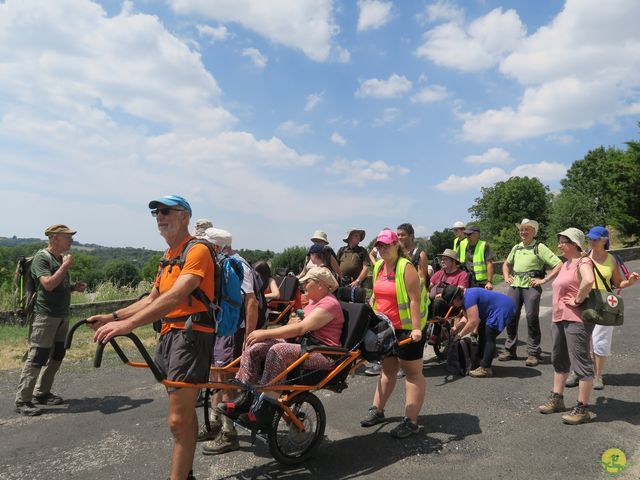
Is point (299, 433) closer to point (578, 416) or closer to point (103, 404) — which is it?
point (578, 416)

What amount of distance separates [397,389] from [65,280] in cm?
426

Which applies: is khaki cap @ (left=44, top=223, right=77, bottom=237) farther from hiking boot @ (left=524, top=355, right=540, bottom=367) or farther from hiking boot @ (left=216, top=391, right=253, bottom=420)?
hiking boot @ (left=524, top=355, right=540, bottom=367)

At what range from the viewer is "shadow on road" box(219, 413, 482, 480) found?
3662 mm

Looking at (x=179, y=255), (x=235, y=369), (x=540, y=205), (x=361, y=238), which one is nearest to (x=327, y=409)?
(x=235, y=369)

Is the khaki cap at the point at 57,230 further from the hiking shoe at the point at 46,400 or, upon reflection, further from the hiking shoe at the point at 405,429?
the hiking shoe at the point at 405,429

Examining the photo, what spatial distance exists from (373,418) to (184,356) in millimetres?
2286

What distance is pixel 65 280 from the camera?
5699mm

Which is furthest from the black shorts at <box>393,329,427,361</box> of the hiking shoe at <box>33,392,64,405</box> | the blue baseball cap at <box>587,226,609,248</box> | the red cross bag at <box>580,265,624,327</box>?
the hiking shoe at <box>33,392,64,405</box>

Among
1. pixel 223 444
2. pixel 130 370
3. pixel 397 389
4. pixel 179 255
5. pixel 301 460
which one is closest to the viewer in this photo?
pixel 179 255

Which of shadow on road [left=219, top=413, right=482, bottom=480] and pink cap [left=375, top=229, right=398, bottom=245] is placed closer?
shadow on road [left=219, top=413, right=482, bottom=480]

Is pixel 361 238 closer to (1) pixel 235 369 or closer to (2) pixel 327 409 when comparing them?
(2) pixel 327 409

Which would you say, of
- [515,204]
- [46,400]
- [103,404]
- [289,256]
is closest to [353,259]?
[103,404]

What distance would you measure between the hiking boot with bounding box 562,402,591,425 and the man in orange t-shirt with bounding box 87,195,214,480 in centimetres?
347

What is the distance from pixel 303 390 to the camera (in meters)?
3.77
